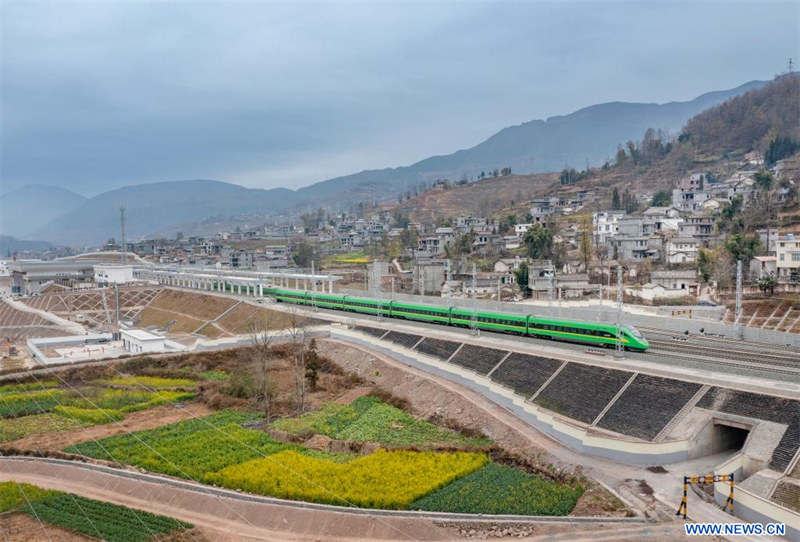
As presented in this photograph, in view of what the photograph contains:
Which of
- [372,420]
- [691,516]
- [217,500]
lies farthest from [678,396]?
[217,500]

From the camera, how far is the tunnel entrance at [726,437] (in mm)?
20188

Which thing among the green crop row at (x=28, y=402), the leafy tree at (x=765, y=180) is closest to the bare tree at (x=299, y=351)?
the green crop row at (x=28, y=402)

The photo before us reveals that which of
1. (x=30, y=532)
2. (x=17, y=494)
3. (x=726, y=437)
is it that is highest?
(x=726, y=437)

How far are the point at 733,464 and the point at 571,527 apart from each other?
224 inches

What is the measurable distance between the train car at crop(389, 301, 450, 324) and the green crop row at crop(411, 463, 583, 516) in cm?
1892

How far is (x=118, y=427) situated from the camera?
25969mm

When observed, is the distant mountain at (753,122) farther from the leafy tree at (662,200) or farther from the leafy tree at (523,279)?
the leafy tree at (523,279)

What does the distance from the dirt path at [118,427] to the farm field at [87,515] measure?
3.95 meters

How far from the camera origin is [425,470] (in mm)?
19875

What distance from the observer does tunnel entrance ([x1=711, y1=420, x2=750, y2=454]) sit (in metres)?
20.2

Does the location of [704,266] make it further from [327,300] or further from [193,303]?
[193,303]

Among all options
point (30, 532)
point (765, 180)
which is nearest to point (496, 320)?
point (30, 532)

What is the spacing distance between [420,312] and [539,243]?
24728 mm

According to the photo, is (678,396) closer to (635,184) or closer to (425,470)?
(425,470)
